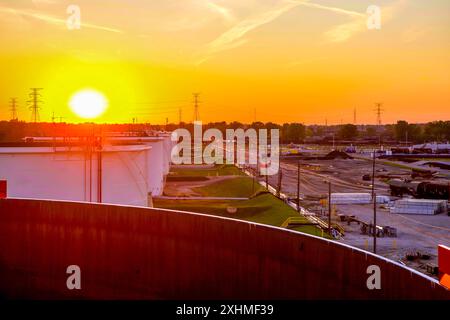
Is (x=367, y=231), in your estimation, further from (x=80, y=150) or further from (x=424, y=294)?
(x=424, y=294)

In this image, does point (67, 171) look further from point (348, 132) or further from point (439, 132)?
point (439, 132)

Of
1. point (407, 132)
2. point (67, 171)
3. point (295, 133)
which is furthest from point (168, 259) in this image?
A: point (295, 133)

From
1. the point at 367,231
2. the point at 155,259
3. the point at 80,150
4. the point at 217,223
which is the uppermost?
the point at 80,150

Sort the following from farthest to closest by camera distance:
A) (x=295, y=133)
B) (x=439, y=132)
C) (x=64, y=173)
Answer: (x=295, y=133)
(x=439, y=132)
(x=64, y=173)

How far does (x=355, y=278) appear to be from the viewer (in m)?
10.7

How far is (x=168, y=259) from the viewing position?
1392 cm

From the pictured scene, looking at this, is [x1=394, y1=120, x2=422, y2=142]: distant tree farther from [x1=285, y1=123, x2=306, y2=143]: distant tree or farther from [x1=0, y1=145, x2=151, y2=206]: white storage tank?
[x1=0, y1=145, x2=151, y2=206]: white storage tank

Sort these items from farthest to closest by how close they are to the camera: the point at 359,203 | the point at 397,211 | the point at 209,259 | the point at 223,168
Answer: the point at 223,168 → the point at 359,203 → the point at 397,211 → the point at 209,259

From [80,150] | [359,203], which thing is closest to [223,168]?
[359,203]

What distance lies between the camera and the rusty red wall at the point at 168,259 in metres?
11.2

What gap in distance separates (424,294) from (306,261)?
10.1 feet

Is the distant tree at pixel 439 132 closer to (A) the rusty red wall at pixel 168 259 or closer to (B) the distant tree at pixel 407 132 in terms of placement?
(B) the distant tree at pixel 407 132

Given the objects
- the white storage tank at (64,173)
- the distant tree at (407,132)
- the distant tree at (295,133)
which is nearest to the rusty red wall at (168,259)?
the white storage tank at (64,173)

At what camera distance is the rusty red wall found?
1116 centimetres
